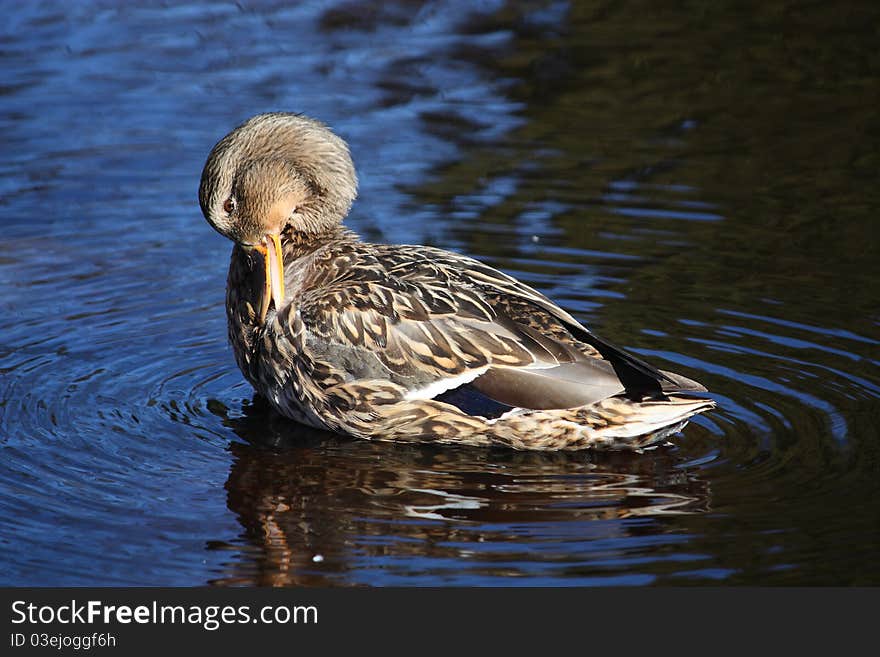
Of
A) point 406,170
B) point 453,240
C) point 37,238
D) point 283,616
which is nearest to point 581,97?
point 406,170

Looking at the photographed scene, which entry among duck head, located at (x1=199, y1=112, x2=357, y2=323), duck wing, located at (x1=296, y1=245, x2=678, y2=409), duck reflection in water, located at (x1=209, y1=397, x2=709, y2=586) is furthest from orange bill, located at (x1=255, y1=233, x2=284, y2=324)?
duck reflection in water, located at (x1=209, y1=397, x2=709, y2=586)

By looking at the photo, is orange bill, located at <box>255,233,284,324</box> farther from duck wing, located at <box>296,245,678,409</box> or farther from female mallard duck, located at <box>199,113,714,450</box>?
duck wing, located at <box>296,245,678,409</box>

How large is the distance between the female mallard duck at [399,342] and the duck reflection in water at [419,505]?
0.50 ft

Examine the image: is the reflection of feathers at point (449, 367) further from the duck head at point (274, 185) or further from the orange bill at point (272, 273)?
the duck head at point (274, 185)

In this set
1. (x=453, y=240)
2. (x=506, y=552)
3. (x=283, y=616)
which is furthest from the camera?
(x=453, y=240)

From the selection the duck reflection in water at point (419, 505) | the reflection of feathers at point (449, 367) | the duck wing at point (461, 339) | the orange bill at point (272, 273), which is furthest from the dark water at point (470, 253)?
the orange bill at point (272, 273)

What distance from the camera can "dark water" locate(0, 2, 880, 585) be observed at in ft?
21.9

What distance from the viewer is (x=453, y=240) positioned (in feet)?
33.7

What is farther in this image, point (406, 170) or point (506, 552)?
point (406, 170)

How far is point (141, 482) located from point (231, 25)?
811 cm

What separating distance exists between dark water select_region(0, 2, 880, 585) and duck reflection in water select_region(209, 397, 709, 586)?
0.07ft

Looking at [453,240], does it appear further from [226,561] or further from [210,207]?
[226,561]

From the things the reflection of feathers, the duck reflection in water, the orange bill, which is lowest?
the duck reflection in water

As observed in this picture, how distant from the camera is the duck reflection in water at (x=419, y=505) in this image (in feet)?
21.1
